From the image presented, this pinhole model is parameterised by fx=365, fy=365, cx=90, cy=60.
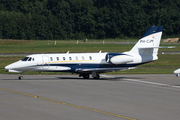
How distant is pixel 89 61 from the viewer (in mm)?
33906

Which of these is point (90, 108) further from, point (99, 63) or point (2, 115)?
point (99, 63)

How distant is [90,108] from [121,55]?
16.8 m

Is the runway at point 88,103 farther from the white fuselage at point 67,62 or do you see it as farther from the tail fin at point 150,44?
the tail fin at point 150,44

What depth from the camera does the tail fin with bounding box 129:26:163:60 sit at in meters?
34.6

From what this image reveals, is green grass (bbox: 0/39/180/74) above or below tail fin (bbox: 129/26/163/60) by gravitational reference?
below

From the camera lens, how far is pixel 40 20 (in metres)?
119

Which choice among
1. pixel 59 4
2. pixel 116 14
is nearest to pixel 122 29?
pixel 116 14

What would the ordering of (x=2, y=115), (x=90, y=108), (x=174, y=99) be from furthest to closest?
(x=174, y=99), (x=90, y=108), (x=2, y=115)

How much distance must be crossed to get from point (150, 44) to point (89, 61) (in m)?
6.21

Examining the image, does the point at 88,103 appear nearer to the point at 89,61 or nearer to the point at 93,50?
the point at 89,61

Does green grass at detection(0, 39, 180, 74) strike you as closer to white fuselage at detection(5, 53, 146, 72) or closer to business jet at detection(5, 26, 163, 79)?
business jet at detection(5, 26, 163, 79)

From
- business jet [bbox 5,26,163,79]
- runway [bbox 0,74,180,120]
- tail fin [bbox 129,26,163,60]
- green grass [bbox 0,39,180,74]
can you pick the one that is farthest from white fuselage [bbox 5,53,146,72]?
green grass [bbox 0,39,180,74]

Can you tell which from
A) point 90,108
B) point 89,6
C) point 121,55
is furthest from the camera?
point 89,6

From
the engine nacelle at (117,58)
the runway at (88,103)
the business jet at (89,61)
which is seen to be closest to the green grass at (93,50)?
the business jet at (89,61)
